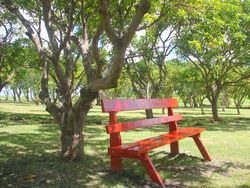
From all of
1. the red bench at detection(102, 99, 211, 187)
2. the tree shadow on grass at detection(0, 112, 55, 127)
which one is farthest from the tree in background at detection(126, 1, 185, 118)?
the red bench at detection(102, 99, 211, 187)

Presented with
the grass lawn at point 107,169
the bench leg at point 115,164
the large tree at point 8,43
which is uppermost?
the large tree at point 8,43

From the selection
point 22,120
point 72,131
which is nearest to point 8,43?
point 22,120

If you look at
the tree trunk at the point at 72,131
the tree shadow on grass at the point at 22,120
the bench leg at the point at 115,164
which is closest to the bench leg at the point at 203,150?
the bench leg at the point at 115,164

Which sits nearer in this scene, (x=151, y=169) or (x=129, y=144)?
(x=151, y=169)

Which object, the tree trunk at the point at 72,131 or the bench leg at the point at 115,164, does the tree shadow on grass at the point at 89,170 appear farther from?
the tree trunk at the point at 72,131

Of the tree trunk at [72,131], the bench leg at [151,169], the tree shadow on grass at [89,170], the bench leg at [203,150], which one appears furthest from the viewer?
the bench leg at [203,150]

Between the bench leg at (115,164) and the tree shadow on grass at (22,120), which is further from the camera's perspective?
the tree shadow on grass at (22,120)

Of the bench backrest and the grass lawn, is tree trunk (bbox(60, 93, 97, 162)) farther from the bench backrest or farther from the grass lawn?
the bench backrest

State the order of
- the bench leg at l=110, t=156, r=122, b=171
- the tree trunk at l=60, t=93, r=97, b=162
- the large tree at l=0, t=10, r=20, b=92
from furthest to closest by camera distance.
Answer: the large tree at l=0, t=10, r=20, b=92, the tree trunk at l=60, t=93, r=97, b=162, the bench leg at l=110, t=156, r=122, b=171

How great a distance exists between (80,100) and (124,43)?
82.3 inches

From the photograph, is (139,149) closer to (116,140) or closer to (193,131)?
(116,140)

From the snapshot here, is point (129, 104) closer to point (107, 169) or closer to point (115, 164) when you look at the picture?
point (115, 164)

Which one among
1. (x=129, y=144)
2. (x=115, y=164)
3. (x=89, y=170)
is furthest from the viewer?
(x=89, y=170)

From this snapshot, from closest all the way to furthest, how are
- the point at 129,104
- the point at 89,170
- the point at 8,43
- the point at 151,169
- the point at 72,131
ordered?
the point at 151,169 < the point at 129,104 < the point at 89,170 < the point at 72,131 < the point at 8,43
